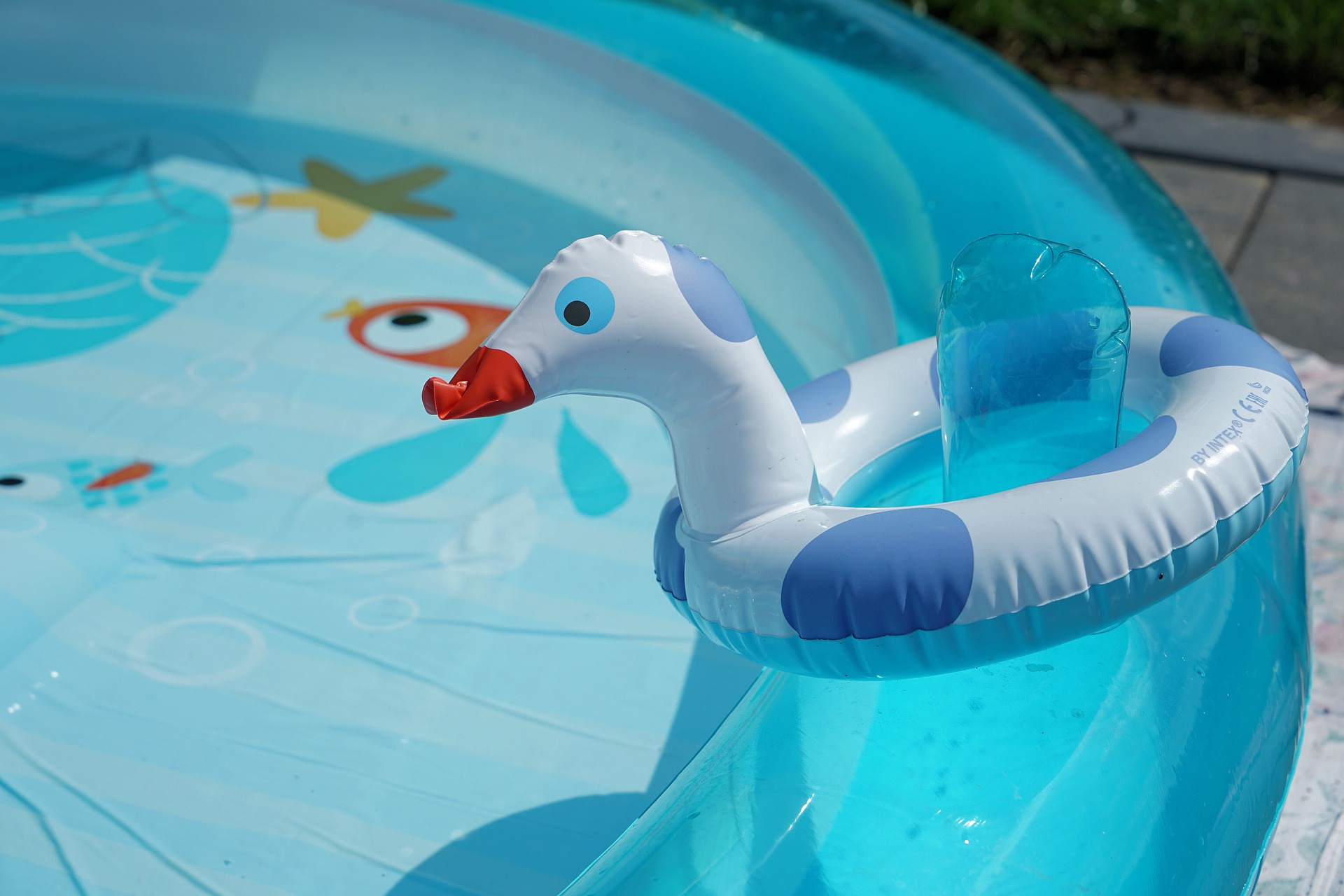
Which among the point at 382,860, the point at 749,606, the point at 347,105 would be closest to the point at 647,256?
the point at 749,606

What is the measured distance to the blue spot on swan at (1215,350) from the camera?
1258 mm

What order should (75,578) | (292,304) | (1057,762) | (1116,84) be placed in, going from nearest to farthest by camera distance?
1. (1057,762)
2. (75,578)
3. (292,304)
4. (1116,84)

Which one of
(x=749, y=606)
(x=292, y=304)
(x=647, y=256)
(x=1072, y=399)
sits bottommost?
(x=292, y=304)

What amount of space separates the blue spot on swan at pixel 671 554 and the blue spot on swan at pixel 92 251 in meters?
1.94

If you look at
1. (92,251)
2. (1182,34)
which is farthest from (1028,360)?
(1182,34)

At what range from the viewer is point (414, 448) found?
2.40 meters

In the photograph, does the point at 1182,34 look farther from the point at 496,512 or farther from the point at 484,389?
the point at 484,389

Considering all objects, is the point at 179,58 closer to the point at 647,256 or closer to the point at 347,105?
the point at 347,105

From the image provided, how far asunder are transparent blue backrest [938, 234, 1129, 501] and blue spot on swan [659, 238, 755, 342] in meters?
0.29

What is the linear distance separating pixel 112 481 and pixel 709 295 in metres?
1.62

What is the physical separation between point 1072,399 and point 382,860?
1033 mm

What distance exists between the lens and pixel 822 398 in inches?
53.7

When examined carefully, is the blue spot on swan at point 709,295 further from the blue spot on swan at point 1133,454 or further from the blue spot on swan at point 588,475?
the blue spot on swan at point 588,475

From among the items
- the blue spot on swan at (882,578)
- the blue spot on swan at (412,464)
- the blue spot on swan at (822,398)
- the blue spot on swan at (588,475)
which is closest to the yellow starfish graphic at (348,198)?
the blue spot on swan at (412,464)
